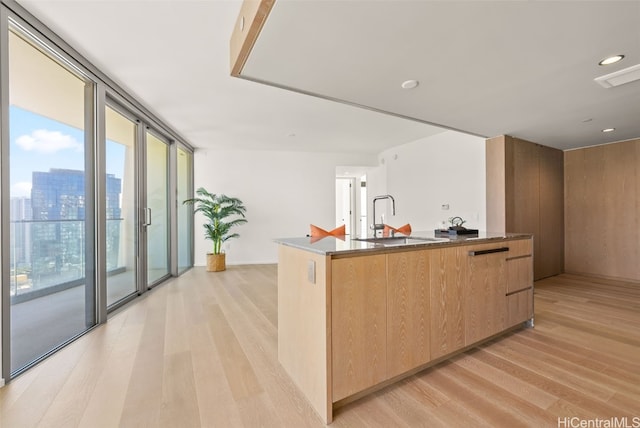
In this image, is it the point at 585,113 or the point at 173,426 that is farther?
the point at 585,113

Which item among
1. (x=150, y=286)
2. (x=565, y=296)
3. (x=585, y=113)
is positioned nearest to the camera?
(x=585, y=113)

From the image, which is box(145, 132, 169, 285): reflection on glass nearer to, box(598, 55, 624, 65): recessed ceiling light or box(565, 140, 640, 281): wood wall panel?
box(598, 55, 624, 65): recessed ceiling light

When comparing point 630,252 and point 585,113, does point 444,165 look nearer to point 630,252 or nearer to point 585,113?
point 585,113

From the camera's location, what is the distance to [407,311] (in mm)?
1843

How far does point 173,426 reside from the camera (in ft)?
4.89

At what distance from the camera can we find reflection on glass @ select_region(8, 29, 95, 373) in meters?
2.10

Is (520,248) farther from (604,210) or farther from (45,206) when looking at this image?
(45,206)

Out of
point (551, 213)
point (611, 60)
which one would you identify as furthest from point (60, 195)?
point (551, 213)

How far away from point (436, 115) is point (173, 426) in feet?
12.3

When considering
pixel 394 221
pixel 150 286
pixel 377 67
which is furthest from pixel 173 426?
pixel 394 221

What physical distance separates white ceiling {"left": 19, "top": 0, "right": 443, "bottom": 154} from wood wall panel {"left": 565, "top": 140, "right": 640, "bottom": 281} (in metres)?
2.91

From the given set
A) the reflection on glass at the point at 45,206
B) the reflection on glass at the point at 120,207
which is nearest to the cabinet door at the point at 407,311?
the reflection on glass at the point at 45,206

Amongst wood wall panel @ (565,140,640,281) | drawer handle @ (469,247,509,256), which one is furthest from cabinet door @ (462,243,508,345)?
wood wall panel @ (565,140,640,281)

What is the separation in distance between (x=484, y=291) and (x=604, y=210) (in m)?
4.44
